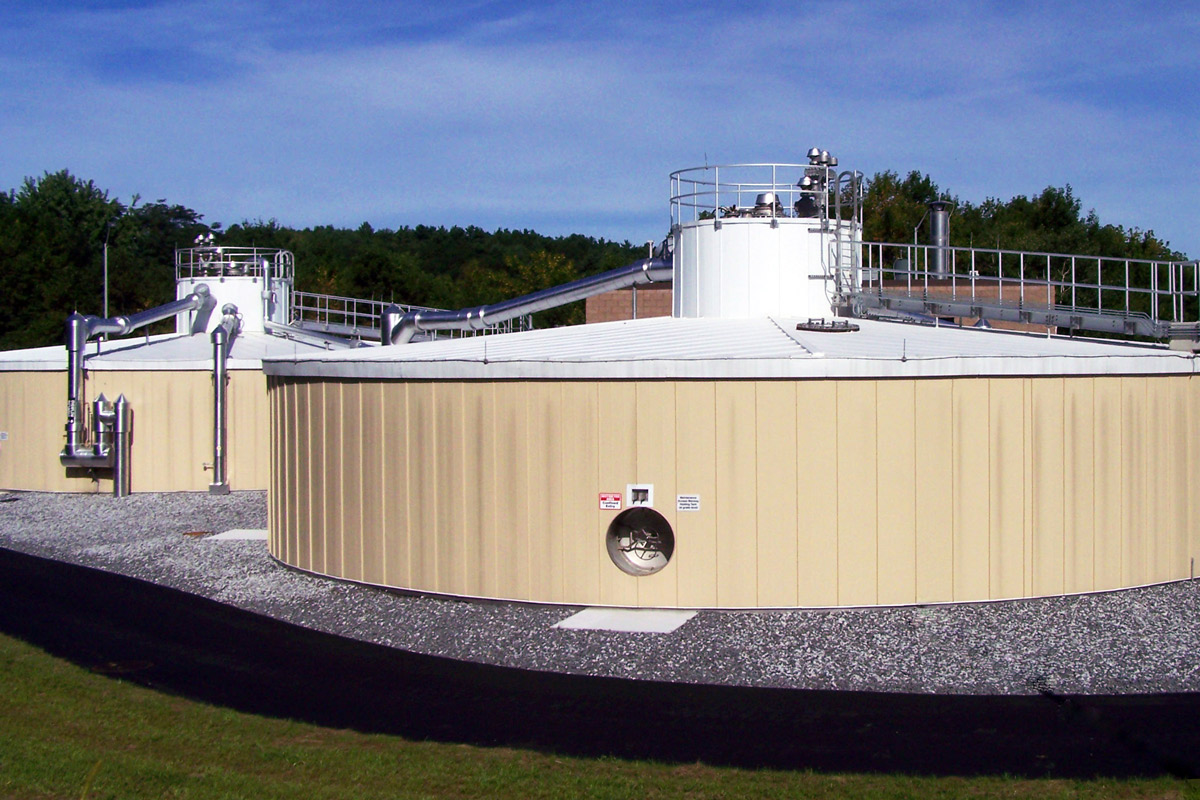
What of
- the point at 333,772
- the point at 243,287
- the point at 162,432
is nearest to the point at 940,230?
the point at 333,772

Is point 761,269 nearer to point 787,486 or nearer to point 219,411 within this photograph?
point 787,486

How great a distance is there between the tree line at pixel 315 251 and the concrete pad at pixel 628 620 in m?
36.6

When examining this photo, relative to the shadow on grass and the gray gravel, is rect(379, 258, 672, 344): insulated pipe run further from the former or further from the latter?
the shadow on grass

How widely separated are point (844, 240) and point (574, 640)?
346 inches

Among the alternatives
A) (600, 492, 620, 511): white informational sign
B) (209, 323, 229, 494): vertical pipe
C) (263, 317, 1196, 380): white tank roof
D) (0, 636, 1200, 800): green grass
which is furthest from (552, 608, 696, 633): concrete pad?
(209, 323, 229, 494): vertical pipe

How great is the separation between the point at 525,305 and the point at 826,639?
1199cm

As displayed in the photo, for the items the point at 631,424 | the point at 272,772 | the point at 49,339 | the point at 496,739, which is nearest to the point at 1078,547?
the point at 631,424

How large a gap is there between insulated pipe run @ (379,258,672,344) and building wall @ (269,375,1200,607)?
24.1 feet

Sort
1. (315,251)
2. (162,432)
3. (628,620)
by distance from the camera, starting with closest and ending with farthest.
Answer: (628,620) → (162,432) → (315,251)

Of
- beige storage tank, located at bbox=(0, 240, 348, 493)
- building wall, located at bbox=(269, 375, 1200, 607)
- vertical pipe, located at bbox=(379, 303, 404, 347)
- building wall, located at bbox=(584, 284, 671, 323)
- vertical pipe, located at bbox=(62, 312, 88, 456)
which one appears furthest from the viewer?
building wall, located at bbox=(584, 284, 671, 323)

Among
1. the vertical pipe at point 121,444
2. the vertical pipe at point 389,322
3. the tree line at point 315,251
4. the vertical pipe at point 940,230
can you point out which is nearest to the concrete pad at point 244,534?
the vertical pipe at point 389,322

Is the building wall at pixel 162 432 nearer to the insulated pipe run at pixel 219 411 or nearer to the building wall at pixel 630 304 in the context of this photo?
the insulated pipe run at pixel 219 411

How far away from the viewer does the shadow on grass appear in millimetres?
8500

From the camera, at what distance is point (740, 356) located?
12977 mm
